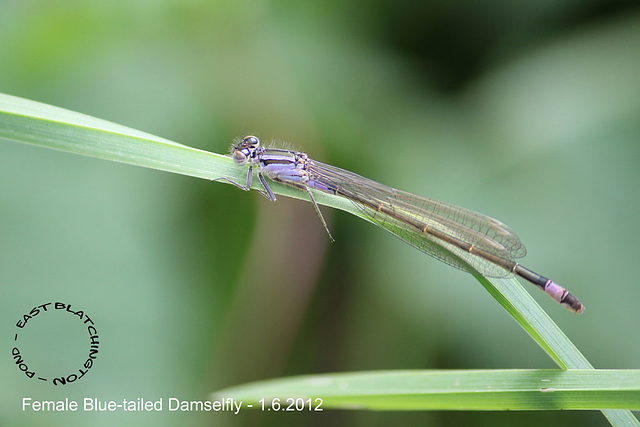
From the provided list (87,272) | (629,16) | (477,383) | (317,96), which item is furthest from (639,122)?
(87,272)

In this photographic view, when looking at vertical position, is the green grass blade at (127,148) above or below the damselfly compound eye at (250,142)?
below

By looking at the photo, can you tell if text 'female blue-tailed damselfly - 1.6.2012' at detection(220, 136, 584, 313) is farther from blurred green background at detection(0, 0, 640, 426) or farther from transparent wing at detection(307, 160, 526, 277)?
blurred green background at detection(0, 0, 640, 426)

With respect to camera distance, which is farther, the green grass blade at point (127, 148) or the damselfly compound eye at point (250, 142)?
the damselfly compound eye at point (250, 142)

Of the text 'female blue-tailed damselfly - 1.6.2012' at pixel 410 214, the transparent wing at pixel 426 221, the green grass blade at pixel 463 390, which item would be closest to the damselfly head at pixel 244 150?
the text 'female blue-tailed damselfly - 1.6.2012' at pixel 410 214

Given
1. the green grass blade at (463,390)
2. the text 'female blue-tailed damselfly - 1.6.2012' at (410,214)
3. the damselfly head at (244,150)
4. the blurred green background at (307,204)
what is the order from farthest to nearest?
the blurred green background at (307,204)
the damselfly head at (244,150)
the text 'female blue-tailed damselfly - 1.6.2012' at (410,214)
the green grass blade at (463,390)

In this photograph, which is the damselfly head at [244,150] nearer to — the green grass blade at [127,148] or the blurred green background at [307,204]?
the blurred green background at [307,204]

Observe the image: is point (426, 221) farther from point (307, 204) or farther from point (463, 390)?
point (463, 390)

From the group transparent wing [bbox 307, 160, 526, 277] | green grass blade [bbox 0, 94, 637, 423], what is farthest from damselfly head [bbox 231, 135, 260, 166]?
green grass blade [bbox 0, 94, 637, 423]
